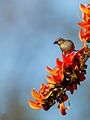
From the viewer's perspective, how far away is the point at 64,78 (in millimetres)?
2002

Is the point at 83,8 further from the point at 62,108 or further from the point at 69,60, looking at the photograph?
the point at 62,108

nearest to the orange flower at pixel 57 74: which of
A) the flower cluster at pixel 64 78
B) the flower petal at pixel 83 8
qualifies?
the flower cluster at pixel 64 78

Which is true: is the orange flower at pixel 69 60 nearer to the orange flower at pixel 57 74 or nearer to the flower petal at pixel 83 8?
the orange flower at pixel 57 74

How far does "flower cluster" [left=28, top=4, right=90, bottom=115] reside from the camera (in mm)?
1992

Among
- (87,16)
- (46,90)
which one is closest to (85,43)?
(87,16)

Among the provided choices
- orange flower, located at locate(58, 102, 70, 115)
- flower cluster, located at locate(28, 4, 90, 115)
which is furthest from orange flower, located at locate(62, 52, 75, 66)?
orange flower, located at locate(58, 102, 70, 115)

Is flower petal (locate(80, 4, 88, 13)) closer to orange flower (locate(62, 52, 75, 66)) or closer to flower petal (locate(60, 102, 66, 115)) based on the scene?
orange flower (locate(62, 52, 75, 66))

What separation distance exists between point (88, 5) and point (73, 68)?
0.25 meters

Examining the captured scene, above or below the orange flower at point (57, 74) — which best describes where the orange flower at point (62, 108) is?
below

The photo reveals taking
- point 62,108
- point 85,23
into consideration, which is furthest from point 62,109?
point 85,23

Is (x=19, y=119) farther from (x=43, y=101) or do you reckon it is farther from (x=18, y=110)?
(x=43, y=101)

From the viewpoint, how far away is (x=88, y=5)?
80.9 inches

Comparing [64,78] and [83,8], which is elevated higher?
[83,8]

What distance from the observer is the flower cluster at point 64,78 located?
199cm
